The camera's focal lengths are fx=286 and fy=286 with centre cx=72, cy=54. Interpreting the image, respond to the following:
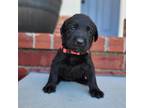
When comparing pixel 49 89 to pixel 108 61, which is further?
pixel 108 61

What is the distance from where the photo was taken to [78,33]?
40.7 inches

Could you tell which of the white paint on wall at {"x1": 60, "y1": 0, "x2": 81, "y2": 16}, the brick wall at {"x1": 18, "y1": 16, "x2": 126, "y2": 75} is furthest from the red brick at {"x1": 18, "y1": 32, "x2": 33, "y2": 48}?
the white paint on wall at {"x1": 60, "y1": 0, "x2": 81, "y2": 16}

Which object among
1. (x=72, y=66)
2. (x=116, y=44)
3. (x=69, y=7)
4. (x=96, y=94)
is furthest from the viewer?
(x=69, y=7)

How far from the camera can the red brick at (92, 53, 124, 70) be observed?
1.52 meters

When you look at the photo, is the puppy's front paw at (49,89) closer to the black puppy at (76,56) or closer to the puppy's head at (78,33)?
the black puppy at (76,56)

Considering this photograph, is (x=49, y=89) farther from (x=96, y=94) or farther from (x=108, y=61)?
(x=108, y=61)

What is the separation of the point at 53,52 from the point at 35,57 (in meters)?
0.10

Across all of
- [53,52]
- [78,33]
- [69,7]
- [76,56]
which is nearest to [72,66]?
[76,56]

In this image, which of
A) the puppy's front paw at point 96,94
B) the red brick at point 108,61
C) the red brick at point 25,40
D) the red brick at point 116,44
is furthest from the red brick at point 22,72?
the puppy's front paw at point 96,94

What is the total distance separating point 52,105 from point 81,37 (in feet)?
0.89

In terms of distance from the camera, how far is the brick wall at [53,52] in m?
1.50
